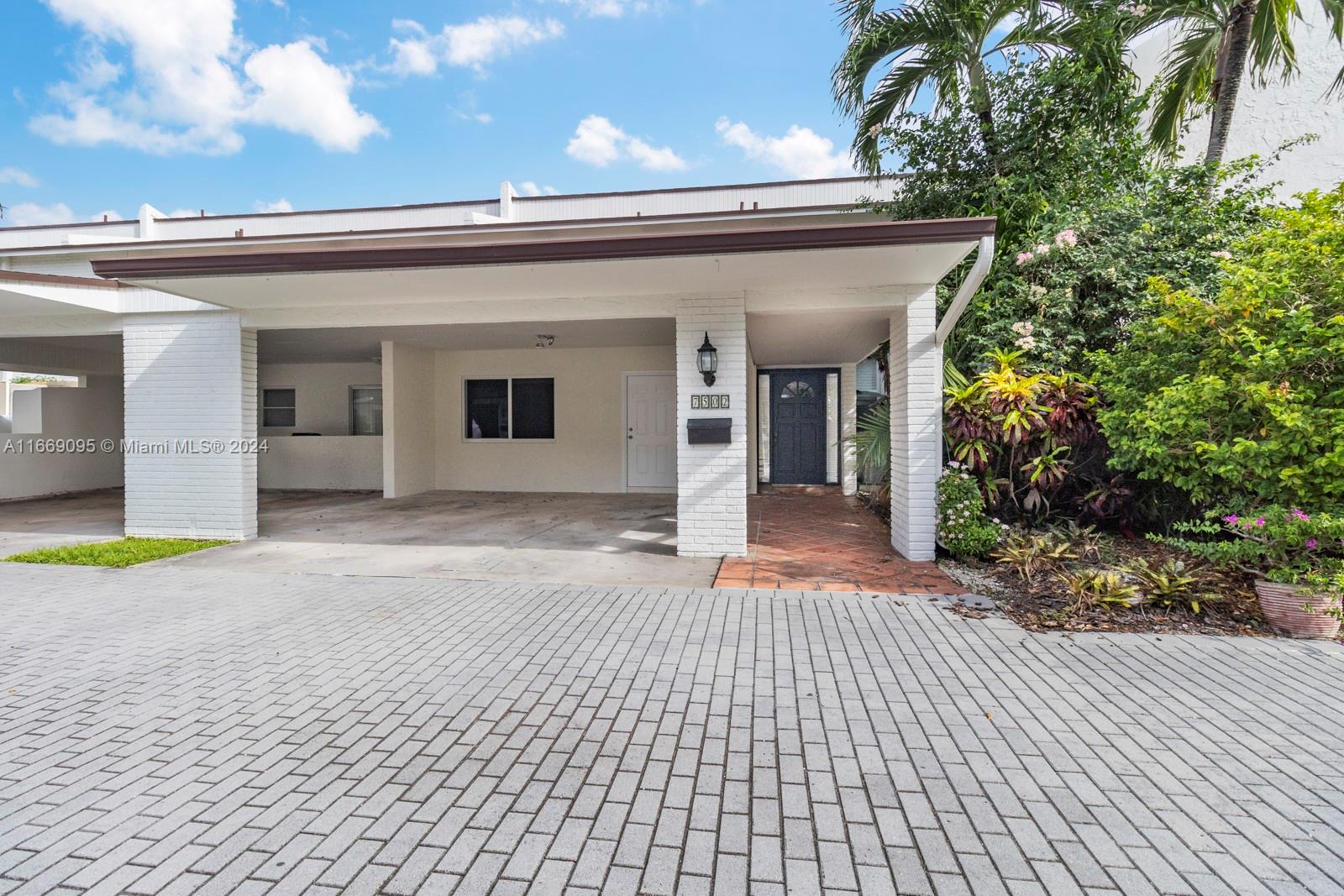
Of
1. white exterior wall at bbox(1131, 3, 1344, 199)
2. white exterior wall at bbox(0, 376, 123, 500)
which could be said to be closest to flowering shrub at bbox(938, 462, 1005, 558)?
white exterior wall at bbox(1131, 3, 1344, 199)

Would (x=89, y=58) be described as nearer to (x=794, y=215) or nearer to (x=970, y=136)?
(x=794, y=215)

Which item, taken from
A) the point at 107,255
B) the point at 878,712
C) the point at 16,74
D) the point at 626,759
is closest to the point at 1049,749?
the point at 878,712

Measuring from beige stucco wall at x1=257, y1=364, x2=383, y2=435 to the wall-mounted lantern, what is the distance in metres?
8.66

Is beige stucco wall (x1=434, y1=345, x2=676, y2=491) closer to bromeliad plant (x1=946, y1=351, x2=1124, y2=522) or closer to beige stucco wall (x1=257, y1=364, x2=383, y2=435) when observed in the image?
beige stucco wall (x1=257, y1=364, x2=383, y2=435)

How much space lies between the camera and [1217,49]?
7.04m

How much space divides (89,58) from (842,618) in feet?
52.9

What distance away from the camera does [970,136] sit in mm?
6953

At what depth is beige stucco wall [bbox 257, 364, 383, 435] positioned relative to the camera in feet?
40.3

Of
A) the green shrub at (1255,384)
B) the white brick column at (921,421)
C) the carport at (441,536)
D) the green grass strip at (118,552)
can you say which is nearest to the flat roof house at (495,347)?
the white brick column at (921,421)

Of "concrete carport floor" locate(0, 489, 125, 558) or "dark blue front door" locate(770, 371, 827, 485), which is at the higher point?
"dark blue front door" locate(770, 371, 827, 485)

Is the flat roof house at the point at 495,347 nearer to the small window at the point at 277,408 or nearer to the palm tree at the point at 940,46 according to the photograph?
the small window at the point at 277,408

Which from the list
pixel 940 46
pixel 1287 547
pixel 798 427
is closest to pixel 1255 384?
pixel 1287 547

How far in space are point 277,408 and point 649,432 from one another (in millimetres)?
7500

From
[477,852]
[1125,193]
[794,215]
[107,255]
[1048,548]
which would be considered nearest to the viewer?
[477,852]
